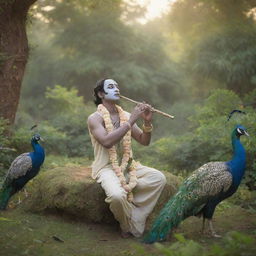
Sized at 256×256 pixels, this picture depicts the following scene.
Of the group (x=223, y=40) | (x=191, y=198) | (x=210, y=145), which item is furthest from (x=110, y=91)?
(x=223, y=40)

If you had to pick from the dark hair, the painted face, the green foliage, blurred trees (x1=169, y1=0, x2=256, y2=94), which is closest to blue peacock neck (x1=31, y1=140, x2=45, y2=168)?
the dark hair

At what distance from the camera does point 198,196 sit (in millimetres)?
4559

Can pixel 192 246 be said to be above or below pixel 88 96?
below

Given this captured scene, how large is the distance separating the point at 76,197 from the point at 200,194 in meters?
1.60

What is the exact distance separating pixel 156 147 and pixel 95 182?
212 inches

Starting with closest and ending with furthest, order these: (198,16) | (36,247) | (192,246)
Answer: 1. (192,246)
2. (36,247)
3. (198,16)

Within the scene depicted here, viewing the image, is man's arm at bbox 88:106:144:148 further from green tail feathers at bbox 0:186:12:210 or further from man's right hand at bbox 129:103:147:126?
green tail feathers at bbox 0:186:12:210

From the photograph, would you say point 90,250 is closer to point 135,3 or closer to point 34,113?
point 34,113

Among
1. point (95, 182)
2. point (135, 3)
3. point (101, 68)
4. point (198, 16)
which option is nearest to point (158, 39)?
point (135, 3)

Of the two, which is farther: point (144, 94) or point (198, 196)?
point (144, 94)

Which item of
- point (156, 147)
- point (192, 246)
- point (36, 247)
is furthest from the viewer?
point (156, 147)

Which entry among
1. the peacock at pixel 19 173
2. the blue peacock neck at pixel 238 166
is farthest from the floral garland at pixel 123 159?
the peacock at pixel 19 173

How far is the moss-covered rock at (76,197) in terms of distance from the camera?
203 inches

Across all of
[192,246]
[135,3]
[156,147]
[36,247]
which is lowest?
[36,247]
